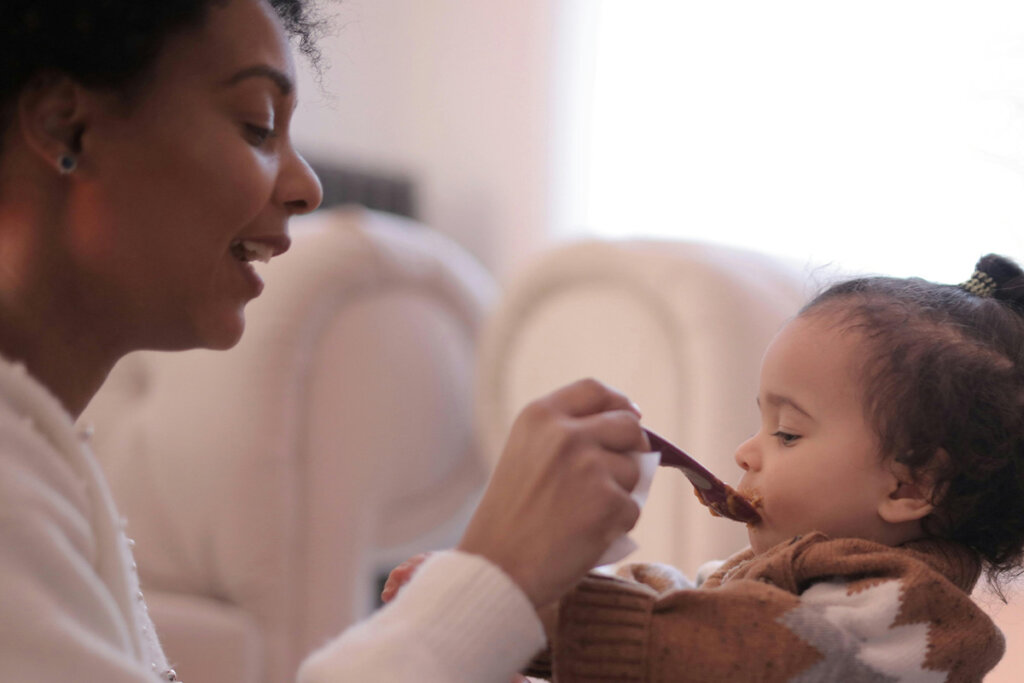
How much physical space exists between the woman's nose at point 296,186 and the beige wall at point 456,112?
2.31 m

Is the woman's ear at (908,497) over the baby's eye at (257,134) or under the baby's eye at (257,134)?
under

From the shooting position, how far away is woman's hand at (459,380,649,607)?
2.17 feet

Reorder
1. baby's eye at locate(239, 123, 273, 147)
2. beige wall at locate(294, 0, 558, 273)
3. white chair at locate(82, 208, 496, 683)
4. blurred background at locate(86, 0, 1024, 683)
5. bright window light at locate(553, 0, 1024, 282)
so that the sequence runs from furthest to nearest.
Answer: beige wall at locate(294, 0, 558, 273) → white chair at locate(82, 208, 496, 683) → blurred background at locate(86, 0, 1024, 683) → bright window light at locate(553, 0, 1024, 282) → baby's eye at locate(239, 123, 273, 147)

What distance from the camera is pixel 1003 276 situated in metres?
0.95

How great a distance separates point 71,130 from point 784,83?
6.03ft

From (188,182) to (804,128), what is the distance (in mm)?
1676

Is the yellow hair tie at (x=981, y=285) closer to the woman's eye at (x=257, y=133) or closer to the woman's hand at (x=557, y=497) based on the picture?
the woman's hand at (x=557, y=497)

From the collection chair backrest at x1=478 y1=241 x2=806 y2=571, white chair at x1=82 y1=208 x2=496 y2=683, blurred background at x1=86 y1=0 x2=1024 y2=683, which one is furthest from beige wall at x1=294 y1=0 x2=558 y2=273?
chair backrest at x1=478 y1=241 x2=806 y2=571

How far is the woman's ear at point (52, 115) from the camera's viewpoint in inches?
27.7

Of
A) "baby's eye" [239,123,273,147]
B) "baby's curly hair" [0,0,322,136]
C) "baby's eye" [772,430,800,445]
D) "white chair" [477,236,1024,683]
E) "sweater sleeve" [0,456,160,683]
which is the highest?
"baby's curly hair" [0,0,322,136]

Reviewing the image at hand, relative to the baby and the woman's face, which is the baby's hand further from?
the woman's face

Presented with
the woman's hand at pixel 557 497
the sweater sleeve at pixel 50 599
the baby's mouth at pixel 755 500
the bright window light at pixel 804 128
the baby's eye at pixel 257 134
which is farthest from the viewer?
the bright window light at pixel 804 128

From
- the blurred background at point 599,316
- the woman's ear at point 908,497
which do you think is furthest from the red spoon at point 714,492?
the blurred background at point 599,316

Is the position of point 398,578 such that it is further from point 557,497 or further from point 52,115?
point 52,115
